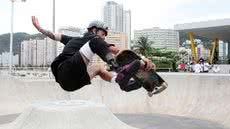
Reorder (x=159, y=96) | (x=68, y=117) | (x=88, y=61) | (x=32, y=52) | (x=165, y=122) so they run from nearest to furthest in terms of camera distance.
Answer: (x=88, y=61), (x=68, y=117), (x=165, y=122), (x=159, y=96), (x=32, y=52)

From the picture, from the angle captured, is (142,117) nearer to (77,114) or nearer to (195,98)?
(195,98)

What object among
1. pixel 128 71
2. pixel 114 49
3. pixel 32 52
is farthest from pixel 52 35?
pixel 32 52

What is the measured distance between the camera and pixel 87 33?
11.6 ft

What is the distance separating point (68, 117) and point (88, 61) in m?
2.95

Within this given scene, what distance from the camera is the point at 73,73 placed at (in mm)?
3561

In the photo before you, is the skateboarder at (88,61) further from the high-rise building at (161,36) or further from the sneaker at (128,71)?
the high-rise building at (161,36)

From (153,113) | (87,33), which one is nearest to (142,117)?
(153,113)

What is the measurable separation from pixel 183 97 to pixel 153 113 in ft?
3.70

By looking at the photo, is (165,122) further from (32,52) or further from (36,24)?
(32,52)

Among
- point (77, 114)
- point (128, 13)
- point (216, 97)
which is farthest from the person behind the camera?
point (128, 13)

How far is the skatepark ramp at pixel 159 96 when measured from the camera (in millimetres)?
10281

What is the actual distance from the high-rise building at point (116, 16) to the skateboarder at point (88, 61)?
125 ft

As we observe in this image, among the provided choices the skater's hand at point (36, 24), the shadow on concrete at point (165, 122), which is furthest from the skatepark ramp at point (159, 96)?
the skater's hand at point (36, 24)

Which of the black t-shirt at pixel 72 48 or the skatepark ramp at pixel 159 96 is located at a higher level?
the black t-shirt at pixel 72 48
